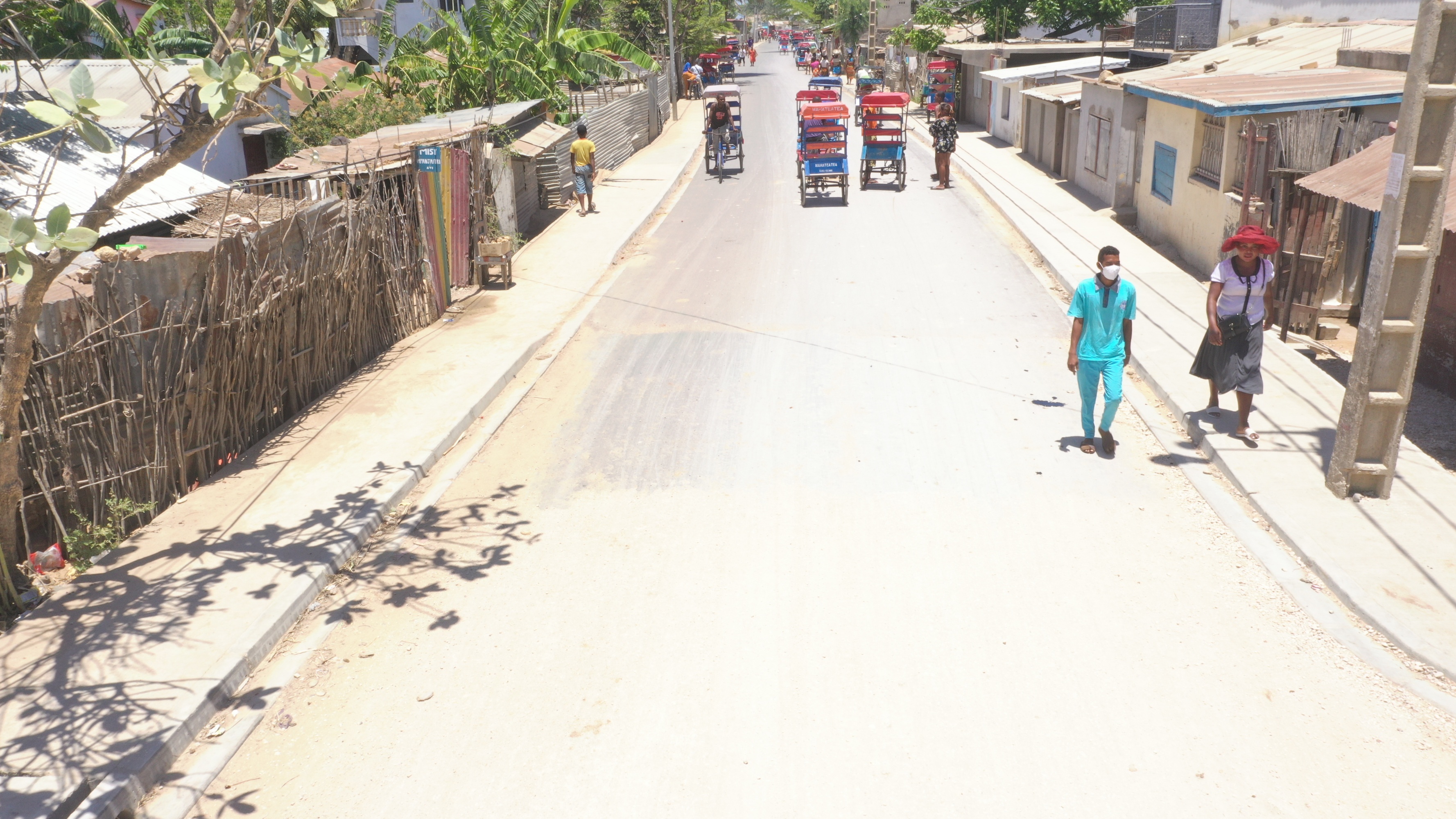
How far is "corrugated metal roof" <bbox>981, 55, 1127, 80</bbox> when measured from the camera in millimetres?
27719

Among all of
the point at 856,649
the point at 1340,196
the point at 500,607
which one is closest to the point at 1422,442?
the point at 1340,196

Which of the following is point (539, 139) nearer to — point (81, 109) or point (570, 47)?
point (570, 47)

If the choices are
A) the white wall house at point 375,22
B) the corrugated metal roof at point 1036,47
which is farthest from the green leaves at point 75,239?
the corrugated metal roof at point 1036,47

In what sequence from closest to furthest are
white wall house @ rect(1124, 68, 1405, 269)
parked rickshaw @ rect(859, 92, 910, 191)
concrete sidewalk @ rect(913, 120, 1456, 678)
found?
1. concrete sidewalk @ rect(913, 120, 1456, 678)
2. white wall house @ rect(1124, 68, 1405, 269)
3. parked rickshaw @ rect(859, 92, 910, 191)

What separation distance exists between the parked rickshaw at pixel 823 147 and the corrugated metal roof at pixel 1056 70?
9.41 meters

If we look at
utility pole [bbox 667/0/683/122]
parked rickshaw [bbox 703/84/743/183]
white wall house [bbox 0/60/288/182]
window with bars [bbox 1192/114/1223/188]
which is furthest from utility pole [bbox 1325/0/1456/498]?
utility pole [bbox 667/0/683/122]

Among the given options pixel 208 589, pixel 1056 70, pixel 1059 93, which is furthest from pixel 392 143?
pixel 1056 70

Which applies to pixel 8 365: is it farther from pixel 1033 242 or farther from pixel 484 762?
pixel 1033 242

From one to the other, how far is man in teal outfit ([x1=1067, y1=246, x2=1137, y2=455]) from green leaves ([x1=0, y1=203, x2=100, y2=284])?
609 cm

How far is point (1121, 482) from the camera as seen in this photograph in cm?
762

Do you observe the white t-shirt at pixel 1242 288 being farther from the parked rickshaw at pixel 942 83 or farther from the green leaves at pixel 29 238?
the parked rickshaw at pixel 942 83

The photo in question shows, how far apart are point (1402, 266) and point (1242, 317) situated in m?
1.33

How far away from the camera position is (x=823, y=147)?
68.6 ft

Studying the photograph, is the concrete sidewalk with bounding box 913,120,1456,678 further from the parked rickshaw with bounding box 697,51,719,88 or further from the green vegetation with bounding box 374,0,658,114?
the parked rickshaw with bounding box 697,51,719,88
